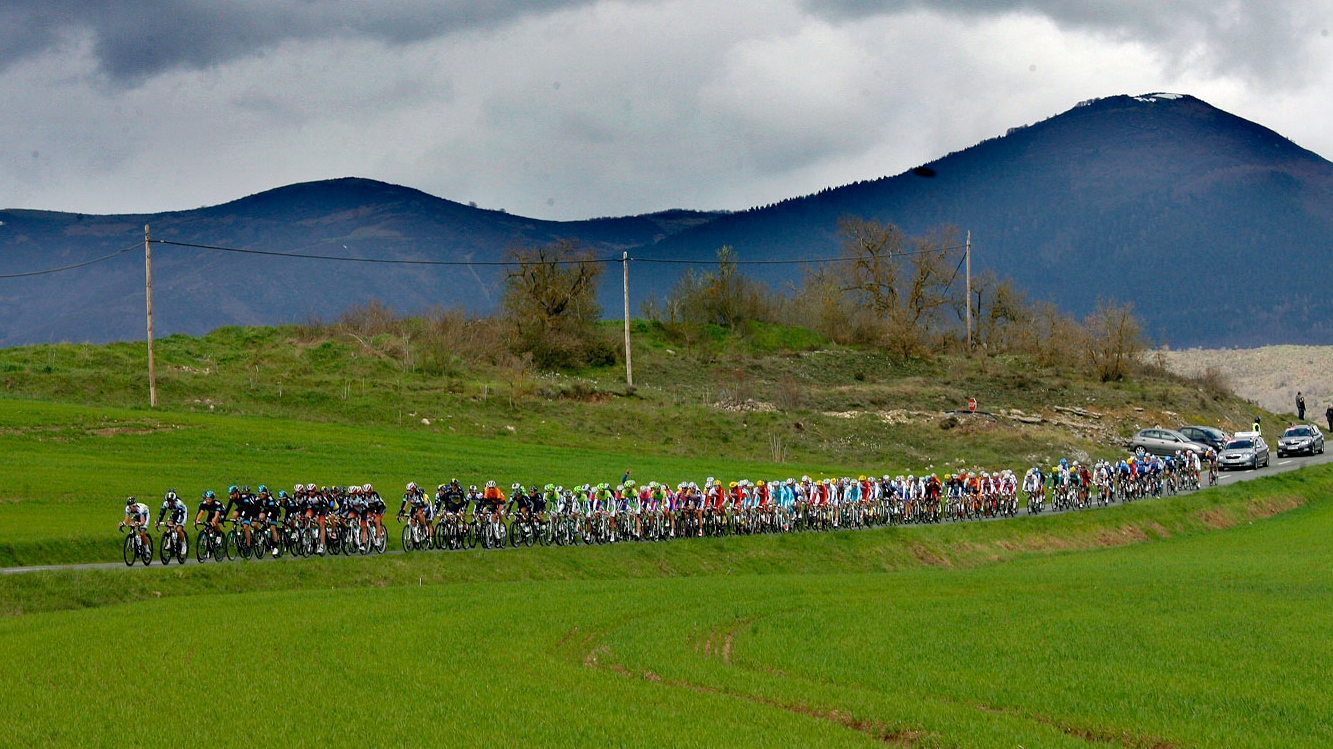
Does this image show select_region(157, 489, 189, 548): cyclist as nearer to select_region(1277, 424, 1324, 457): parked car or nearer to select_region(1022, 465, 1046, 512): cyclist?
select_region(1022, 465, 1046, 512): cyclist

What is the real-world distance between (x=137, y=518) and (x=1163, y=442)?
181 ft

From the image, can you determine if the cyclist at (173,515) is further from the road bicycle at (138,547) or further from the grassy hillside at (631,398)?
the grassy hillside at (631,398)

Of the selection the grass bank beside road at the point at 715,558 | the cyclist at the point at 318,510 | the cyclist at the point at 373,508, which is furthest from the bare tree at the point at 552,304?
the cyclist at the point at 318,510

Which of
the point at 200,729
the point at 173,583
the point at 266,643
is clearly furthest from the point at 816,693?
the point at 173,583

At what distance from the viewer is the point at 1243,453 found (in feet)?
215

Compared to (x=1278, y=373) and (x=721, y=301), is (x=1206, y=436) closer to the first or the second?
(x=721, y=301)

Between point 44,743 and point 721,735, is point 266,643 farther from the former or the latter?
point 721,735

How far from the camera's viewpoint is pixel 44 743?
1328cm

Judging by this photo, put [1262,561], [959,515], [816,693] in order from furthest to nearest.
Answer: [959,515]
[1262,561]
[816,693]

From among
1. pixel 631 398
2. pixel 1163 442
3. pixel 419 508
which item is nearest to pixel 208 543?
pixel 419 508

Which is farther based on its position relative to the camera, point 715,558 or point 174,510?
point 715,558

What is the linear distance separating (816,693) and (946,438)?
2269 inches

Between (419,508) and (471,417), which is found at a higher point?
(471,417)

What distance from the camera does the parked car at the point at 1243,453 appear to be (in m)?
65.6
